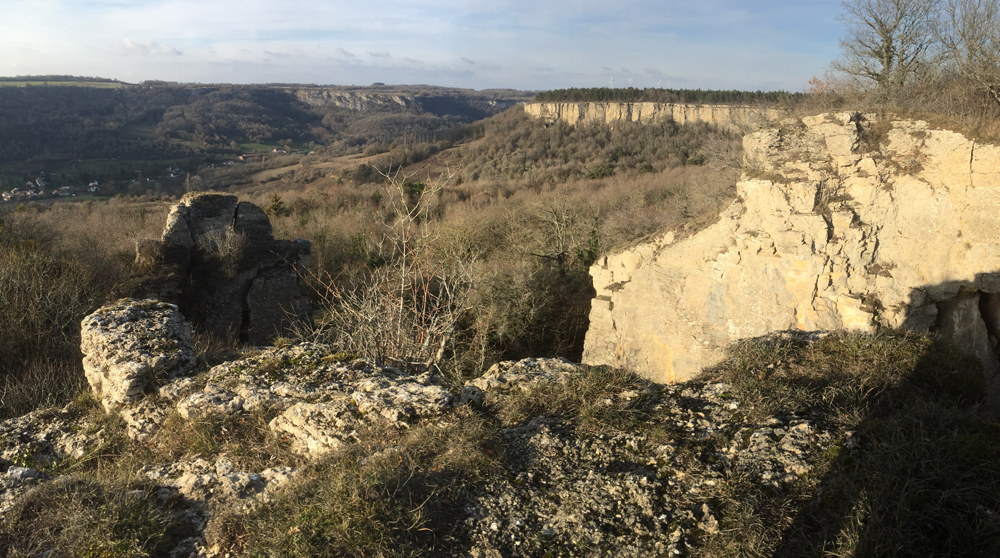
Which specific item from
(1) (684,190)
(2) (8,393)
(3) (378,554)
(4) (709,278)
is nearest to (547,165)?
(1) (684,190)

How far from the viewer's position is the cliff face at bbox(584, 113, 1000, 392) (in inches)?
284

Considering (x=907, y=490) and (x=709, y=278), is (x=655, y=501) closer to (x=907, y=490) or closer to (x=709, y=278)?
(x=907, y=490)

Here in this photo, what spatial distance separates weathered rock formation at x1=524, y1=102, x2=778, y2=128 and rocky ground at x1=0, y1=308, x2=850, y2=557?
55.1 m

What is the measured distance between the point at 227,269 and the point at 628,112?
5887 cm

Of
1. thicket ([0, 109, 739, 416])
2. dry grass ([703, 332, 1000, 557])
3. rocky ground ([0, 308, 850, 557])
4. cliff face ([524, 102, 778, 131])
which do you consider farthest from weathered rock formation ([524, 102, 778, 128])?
rocky ground ([0, 308, 850, 557])

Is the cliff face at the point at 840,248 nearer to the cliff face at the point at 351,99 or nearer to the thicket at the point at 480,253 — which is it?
the thicket at the point at 480,253

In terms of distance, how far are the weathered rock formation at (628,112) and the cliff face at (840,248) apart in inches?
1913

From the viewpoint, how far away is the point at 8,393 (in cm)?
716

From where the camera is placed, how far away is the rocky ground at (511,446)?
261cm

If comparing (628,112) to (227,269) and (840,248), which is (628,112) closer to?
(227,269)

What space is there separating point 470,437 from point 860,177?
7876mm

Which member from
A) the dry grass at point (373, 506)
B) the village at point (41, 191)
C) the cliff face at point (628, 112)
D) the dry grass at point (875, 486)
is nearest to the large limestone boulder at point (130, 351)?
the dry grass at point (373, 506)

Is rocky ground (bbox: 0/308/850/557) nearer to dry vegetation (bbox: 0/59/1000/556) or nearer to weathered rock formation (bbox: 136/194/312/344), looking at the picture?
dry vegetation (bbox: 0/59/1000/556)

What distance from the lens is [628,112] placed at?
65250 mm
